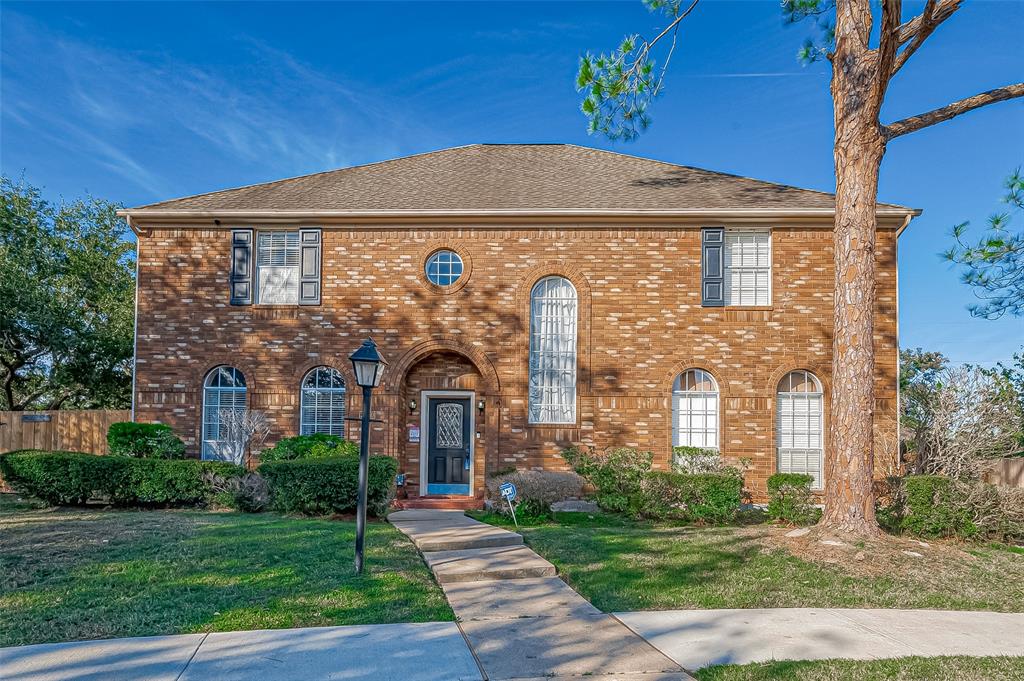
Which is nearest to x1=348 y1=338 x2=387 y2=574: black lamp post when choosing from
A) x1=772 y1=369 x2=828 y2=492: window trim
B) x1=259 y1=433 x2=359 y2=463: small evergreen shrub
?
x1=259 y1=433 x2=359 y2=463: small evergreen shrub

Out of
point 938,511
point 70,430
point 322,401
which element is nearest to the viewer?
point 938,511

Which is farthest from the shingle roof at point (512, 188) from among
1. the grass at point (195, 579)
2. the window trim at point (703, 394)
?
the grass at point (195, 579)

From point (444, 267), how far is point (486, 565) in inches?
298

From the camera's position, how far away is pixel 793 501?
426 inches

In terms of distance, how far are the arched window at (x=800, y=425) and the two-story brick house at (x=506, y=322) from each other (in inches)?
1.1

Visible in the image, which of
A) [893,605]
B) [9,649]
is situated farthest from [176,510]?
[893,605]

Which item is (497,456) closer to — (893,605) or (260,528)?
(260,528)

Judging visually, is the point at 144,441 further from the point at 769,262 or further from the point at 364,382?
the point at 769,262

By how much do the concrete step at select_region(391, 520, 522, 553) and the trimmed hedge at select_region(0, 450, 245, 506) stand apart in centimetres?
387

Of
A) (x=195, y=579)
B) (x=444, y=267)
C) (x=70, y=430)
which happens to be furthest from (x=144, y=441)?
(x=195, y=579)

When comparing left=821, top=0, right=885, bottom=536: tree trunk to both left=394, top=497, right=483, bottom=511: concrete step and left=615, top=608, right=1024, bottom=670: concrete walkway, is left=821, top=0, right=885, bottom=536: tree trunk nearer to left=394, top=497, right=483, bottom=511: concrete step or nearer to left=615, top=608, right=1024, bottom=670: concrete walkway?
left=615, top=608, right=1024, bottom=670: concrete walkway

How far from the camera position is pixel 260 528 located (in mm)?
8852

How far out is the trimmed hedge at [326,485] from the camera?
1004cm

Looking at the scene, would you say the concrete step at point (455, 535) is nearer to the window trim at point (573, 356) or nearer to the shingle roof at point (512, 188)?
the window trim at point (573, 356)
